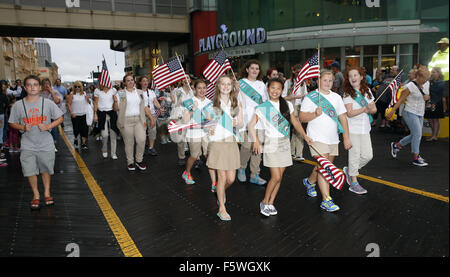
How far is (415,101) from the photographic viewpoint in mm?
6500

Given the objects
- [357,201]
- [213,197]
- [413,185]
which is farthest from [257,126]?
[413,185]

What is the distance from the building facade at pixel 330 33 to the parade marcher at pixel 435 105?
28.7ft

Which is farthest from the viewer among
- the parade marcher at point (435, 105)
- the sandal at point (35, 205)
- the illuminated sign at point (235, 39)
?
the illuminated sign at point (235, 39)

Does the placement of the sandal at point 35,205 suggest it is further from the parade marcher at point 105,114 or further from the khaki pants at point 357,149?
the khaki pants at point 357,149

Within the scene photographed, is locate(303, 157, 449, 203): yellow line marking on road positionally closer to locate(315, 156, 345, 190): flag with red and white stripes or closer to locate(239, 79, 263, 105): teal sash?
locate(315, 156, 345, 190): flag with red and white stripes

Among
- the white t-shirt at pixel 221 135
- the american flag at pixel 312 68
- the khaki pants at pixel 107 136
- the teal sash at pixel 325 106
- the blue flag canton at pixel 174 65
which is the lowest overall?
the khaki pants at pixel 107 136

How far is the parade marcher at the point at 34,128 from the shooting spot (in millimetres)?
4719

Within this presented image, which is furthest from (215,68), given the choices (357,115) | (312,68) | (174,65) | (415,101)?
(415,101)

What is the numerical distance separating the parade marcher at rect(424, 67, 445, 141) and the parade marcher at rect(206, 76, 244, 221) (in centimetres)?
482

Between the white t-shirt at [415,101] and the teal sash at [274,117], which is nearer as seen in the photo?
the teal sash at [274,117]

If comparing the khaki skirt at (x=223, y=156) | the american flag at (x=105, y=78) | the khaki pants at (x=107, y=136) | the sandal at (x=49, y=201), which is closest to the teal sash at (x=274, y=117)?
the khaki skirt at (x=223, y=156)

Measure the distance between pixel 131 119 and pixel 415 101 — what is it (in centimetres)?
555

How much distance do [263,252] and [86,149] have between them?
25.4 ft

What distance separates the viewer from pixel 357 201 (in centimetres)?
488
